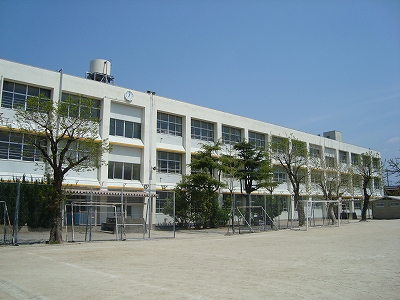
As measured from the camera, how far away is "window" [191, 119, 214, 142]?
3988cm

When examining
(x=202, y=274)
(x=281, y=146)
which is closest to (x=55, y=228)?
(x=202, y=274)

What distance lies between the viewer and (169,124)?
37531mm

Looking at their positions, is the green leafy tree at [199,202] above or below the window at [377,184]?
below

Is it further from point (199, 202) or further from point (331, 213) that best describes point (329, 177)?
point (199, 202)

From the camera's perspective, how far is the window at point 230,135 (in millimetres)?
43128

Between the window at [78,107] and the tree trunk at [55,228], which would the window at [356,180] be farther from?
the tree trunk at [55,228]

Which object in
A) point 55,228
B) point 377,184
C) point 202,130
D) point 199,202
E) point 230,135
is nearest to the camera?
point 55,228

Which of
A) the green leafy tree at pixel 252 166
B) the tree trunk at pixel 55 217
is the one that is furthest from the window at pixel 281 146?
the tree trunk at pixel 55 217

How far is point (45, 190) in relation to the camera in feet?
68.2

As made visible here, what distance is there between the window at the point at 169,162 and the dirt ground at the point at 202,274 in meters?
21.2

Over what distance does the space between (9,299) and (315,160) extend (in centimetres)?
4004

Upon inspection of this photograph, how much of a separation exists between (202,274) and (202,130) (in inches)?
1232

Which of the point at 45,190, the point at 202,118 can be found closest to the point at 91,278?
the point at 45,190

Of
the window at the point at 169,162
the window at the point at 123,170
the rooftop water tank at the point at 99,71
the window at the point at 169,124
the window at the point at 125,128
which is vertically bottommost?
the window at the point at 123,170
